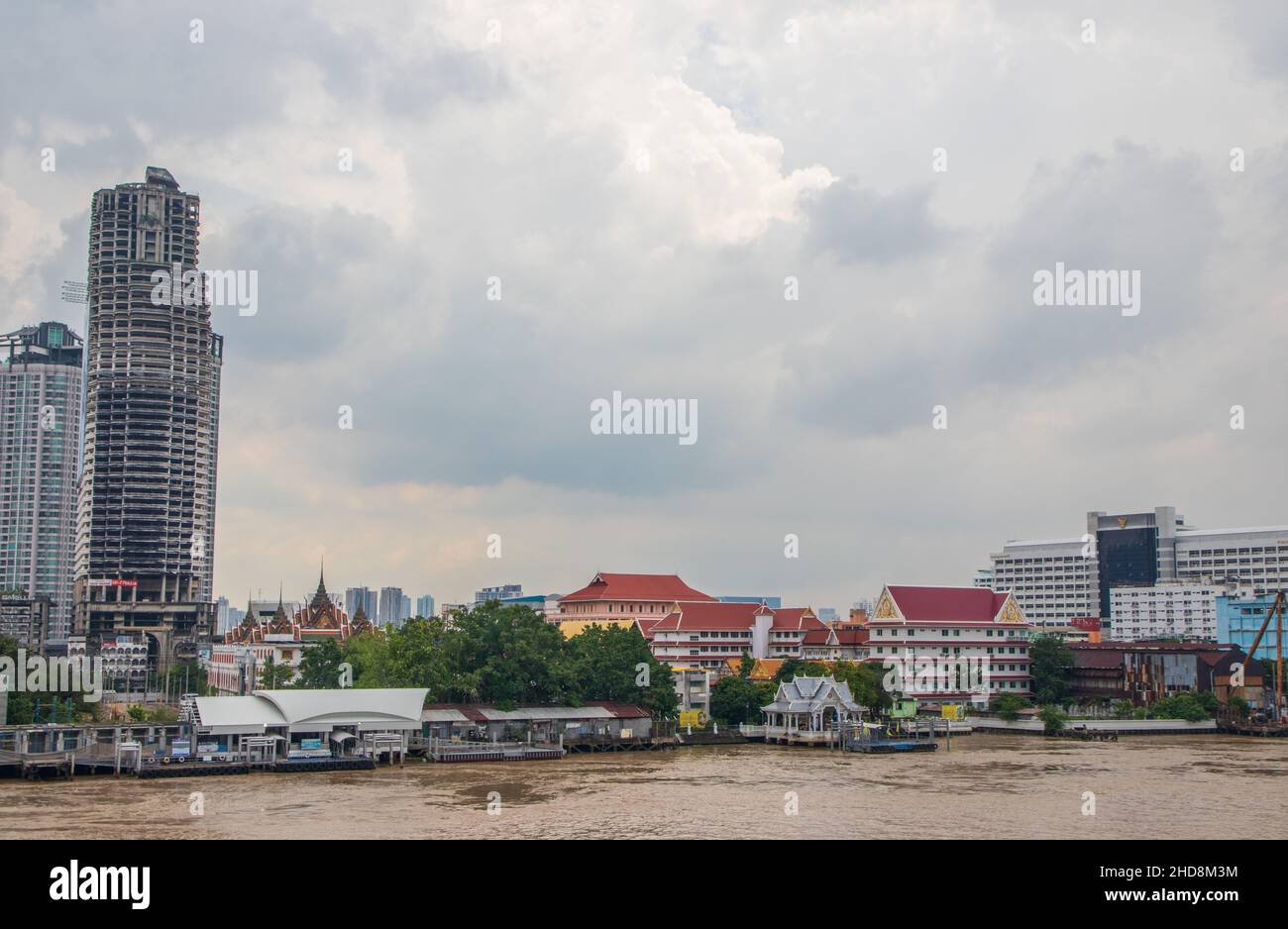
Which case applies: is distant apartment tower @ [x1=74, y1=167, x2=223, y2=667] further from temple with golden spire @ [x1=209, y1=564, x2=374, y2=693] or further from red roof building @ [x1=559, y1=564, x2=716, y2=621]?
red roof building @ [x1=559, y1=564, x2=716, y2=621]

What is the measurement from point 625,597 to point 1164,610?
71.3 metres

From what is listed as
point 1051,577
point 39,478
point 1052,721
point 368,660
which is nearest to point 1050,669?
point 1052,721

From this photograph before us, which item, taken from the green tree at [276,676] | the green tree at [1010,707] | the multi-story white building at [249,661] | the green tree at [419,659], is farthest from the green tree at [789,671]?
the multi-story white building at [249,661]

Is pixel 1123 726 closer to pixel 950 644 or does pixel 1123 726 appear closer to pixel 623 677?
pixel 950 644

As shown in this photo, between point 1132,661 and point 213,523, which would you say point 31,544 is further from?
point 1132,661

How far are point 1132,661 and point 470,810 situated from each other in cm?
5499

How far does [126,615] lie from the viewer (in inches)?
4811

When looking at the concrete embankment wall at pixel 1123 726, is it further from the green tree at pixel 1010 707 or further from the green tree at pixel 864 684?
the green tree at pixel 864 684

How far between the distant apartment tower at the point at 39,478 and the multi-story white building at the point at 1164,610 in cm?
12556

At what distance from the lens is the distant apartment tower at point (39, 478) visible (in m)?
148

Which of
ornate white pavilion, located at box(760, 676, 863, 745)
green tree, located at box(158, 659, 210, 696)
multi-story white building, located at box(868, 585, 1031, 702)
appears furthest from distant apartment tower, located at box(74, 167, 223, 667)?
Result: ornate white pavilion, located at box(760, 676, 863, 745)

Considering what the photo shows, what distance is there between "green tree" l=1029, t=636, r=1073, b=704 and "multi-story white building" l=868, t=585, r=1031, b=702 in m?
1.06

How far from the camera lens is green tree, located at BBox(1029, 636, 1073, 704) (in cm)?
7975
